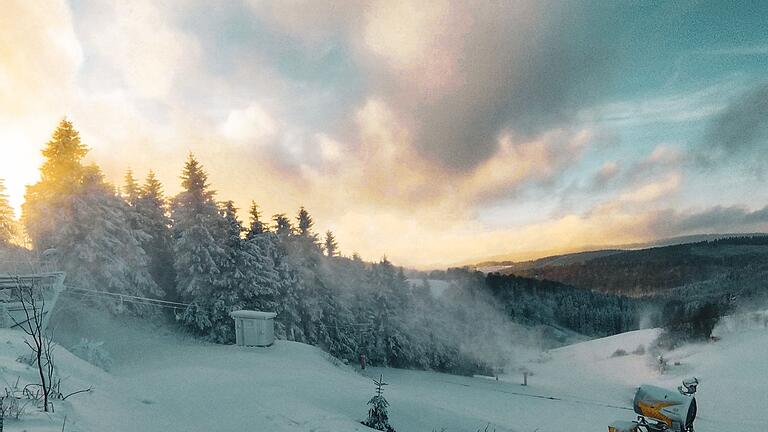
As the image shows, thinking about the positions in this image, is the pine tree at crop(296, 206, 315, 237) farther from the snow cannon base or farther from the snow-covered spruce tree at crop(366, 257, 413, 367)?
the snow cannon base

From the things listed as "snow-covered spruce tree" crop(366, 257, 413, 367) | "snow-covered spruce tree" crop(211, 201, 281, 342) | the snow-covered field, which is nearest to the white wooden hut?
the snow-covered field

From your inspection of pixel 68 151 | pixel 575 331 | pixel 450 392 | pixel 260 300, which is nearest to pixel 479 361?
pixel 450 392

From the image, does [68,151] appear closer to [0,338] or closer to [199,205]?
[199,205]

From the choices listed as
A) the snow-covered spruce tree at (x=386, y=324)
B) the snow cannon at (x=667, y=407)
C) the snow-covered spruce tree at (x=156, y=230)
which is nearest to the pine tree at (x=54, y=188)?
the snow-covered spruce tree at (x=156, y=230)

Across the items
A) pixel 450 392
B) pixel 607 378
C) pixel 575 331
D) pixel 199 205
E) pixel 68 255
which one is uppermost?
pixel 199 205

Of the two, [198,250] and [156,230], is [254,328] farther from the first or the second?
[156,230]

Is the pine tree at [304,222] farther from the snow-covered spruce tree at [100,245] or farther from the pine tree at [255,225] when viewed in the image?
the snow-covered spruce tree at [100,245]

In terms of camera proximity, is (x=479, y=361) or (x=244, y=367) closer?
(x=244, y=367)
